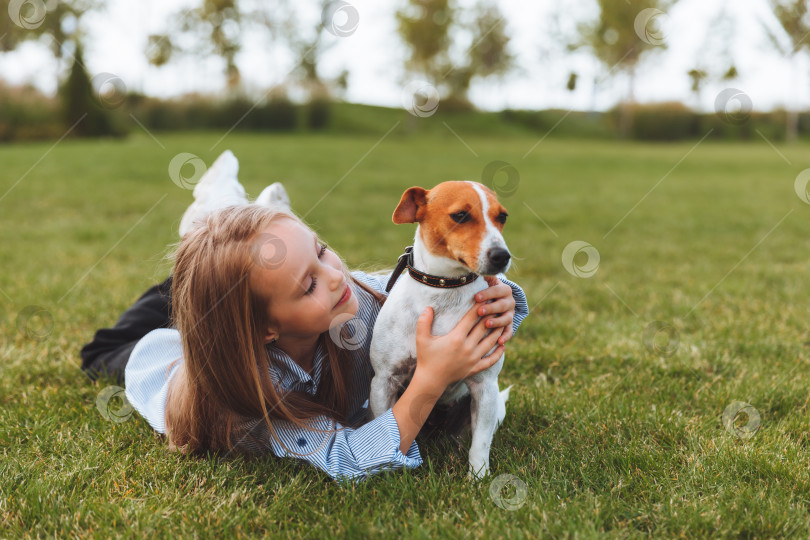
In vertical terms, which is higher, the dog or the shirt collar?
the dog

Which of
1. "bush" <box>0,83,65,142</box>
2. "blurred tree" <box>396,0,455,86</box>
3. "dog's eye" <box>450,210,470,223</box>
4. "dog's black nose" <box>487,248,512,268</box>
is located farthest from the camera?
"blurred tree" <box>396,0,455,86</box>

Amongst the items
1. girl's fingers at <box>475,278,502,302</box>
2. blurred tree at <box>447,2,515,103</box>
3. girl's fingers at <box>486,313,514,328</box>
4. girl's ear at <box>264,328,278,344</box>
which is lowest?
blurred tree at <box>447,2,515,103</box>

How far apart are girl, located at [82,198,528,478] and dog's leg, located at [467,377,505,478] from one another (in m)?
0.11

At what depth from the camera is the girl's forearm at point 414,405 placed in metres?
2.41

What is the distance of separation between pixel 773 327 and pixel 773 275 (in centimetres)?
182

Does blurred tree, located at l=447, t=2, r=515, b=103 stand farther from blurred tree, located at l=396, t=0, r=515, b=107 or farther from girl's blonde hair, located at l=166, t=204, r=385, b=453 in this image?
girl's blonde hair, located at l=166, t=204, r=385, b=453

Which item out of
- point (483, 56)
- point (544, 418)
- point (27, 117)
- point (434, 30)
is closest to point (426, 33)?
point (434, 30)

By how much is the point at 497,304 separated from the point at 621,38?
3602cm

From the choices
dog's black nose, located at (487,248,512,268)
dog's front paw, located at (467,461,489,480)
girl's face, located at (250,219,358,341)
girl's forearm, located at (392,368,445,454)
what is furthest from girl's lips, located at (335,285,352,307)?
dog's front paw, located at (467,461,489,480)

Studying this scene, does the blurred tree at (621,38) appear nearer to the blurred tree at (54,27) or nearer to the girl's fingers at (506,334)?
the blurred tree at (54,27)

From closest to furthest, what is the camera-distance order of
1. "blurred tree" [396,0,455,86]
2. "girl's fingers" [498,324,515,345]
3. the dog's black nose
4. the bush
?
the dog's black nose < "girl's fingers" [498,324,515,345] < the bush < "blurred tree" [396,0,455,86]

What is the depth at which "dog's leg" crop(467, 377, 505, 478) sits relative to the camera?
8.07 feet

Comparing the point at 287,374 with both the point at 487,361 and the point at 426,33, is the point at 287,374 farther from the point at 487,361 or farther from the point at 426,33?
the point at 426,33

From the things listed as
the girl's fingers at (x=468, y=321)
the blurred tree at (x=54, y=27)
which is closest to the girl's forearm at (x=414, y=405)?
the girl's fingers at (x=468, y=321)
